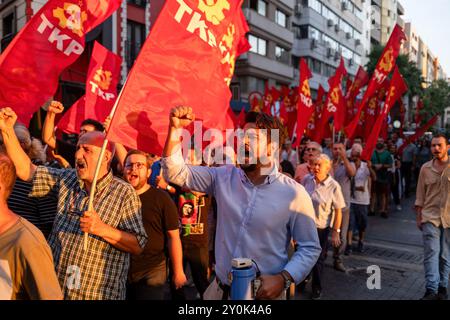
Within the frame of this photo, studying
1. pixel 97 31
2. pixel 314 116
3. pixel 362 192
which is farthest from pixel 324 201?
pixel 97 31

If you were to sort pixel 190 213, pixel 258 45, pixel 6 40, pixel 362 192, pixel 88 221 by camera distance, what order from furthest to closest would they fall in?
pixel 258 45 < pixel 6 40 < pixel 362 192 < pixel 190 213 < pixel 88 221

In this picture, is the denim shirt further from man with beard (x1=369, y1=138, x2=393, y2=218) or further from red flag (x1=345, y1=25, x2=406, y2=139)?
man with beard (x1=369, y1=138, x2=393, y2=218)

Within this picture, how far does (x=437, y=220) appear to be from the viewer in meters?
5.34

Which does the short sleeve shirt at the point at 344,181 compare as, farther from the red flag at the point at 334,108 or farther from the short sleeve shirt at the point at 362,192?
the red flag at the point at 334,108

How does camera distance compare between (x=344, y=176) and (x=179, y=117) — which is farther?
(x=344, y=176)

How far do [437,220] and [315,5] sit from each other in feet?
127

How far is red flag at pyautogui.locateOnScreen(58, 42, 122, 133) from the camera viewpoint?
5.50m

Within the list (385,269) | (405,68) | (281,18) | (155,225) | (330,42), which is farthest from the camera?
(330,42)

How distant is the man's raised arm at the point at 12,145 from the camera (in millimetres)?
2947

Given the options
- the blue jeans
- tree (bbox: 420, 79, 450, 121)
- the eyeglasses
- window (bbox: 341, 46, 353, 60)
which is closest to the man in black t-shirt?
the eyeglasses

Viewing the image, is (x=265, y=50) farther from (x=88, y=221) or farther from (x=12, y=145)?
(x=88, y=221)

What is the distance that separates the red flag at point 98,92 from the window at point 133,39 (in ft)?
46.9

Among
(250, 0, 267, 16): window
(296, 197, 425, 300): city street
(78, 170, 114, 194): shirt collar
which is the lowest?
(296, 197, 425, 300): city street

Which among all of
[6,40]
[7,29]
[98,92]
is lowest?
[98,92]
